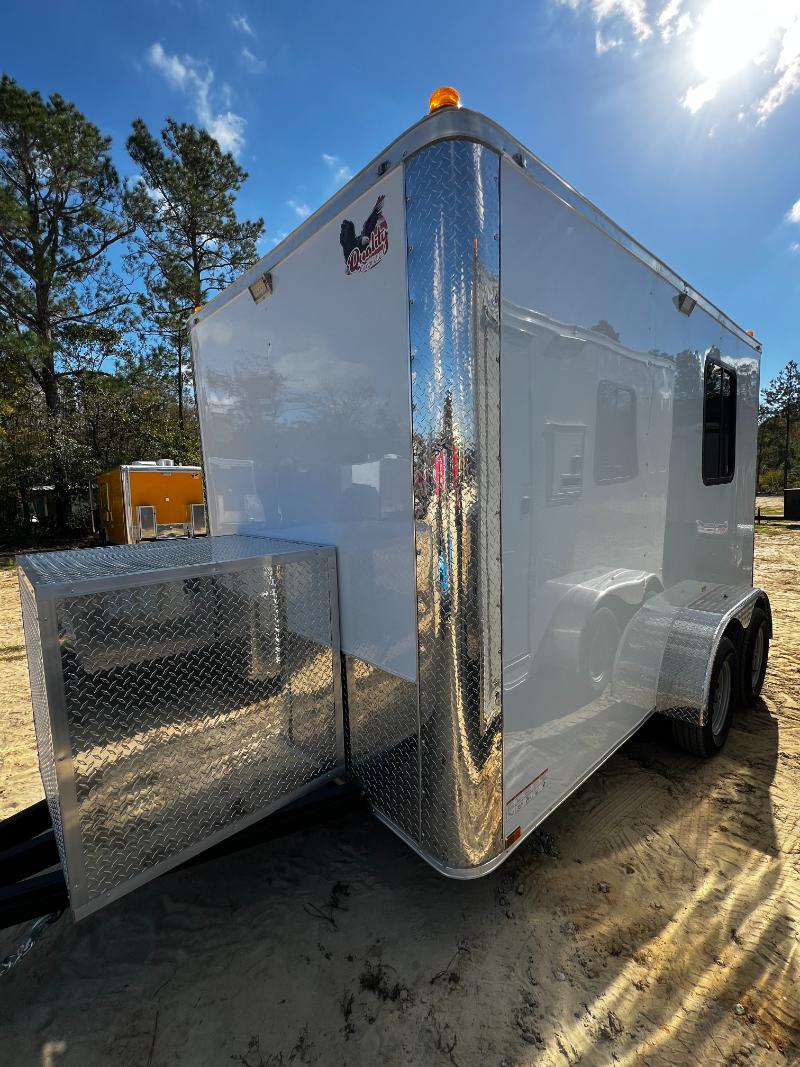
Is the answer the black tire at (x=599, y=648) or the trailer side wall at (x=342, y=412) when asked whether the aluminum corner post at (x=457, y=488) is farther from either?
the black tire at (x=599, y=648)

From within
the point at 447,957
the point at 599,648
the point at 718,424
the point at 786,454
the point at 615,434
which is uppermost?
the point at 786,454

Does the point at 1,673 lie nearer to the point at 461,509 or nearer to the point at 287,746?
the point at 287,746

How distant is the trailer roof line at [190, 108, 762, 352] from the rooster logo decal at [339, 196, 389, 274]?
9 cm

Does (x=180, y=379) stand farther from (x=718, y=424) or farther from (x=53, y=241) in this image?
(x=718, y=424)

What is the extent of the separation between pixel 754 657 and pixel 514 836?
3.20 m

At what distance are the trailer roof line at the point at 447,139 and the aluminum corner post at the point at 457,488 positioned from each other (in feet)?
0.15

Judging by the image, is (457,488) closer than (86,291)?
Yes

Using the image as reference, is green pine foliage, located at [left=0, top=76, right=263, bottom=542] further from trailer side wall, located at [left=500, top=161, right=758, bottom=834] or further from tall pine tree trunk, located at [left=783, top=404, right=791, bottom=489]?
tall pine tree trunk, located at [left=783, top=404, right=791, bottom=489]

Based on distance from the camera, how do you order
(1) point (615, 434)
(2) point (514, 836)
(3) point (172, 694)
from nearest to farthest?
(3) point (172, 694) < (2) point (514, 836) < (1) point (615, 434)

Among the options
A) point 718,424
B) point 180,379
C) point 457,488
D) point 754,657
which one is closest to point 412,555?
point 457,488

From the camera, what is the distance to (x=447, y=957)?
2.08 m

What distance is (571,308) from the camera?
214 centimetres

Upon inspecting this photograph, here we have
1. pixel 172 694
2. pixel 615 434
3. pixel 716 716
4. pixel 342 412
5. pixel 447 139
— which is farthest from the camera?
pixel 716 716

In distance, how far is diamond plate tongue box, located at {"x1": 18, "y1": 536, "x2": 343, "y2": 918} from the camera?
164cm
